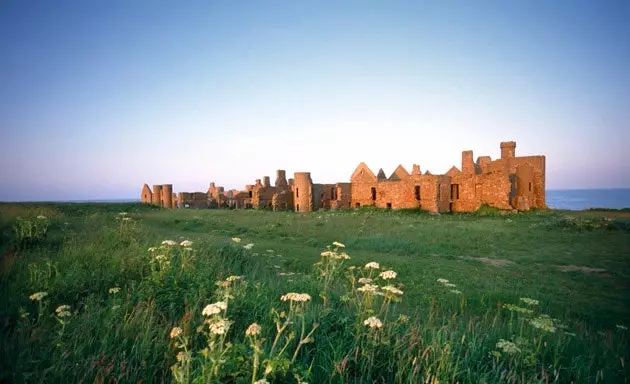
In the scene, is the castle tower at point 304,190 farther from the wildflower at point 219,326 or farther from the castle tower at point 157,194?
the wildflower at point 219,326

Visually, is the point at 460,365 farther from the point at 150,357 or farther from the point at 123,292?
the point at 123,292

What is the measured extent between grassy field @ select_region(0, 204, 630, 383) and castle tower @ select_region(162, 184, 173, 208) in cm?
4136

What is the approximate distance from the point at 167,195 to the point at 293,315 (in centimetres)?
5217

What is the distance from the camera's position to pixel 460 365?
3.60 m

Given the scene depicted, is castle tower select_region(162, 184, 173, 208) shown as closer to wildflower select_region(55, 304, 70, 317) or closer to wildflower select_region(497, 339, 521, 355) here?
wildflower select_region(55, 304, 70, 317)

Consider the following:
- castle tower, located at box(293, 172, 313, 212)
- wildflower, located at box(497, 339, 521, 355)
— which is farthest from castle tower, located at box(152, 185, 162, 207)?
wildflower, located at box(497, 339, 521, 355)

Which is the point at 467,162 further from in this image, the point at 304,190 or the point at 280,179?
the point at 280,179

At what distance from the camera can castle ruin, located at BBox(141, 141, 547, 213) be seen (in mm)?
36031

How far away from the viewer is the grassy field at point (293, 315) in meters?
3.00

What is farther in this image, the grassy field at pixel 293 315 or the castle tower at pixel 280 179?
the castle tower at pixel 280 179

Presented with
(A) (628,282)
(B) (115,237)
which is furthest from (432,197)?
(B) (115,237)

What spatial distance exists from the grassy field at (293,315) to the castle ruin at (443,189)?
20875 mm

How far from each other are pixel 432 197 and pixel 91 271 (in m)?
35.1

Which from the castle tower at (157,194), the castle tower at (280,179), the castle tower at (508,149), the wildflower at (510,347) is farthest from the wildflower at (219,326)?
the castle tower at (157,194)
